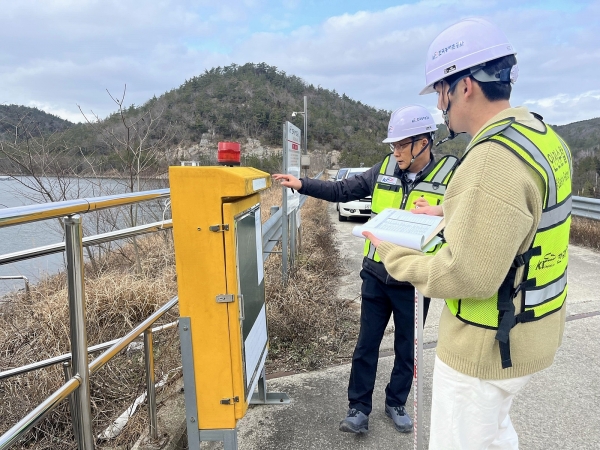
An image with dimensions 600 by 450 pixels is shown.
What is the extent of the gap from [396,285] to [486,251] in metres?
1.35

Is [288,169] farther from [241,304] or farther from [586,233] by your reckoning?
[586,233]

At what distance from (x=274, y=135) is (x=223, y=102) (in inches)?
581

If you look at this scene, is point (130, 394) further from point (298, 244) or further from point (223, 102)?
point (223, 102)

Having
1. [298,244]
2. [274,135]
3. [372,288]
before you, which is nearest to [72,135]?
[298,244]

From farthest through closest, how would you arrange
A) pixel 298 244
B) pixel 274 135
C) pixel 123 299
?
pixel 274 135, pixel 298 244, pixel 123 299

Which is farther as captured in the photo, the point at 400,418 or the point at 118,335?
the point at 118,335

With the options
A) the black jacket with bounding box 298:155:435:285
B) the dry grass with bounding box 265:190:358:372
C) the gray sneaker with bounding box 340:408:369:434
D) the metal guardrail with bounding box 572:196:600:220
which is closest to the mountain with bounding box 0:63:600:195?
the dry grass with bounding box 265:190:358:372

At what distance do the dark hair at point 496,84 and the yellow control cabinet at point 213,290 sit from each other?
979mm

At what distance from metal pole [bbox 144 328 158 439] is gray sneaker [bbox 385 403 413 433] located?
4.94ft

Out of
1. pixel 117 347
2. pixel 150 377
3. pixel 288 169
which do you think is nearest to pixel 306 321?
pixel 288 169

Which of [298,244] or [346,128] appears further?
[346,128]

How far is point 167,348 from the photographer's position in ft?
10.0

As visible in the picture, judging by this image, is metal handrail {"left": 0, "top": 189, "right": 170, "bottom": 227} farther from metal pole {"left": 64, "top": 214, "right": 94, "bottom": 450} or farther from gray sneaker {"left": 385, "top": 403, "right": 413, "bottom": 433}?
gray sneaker {"left": 385, "top": 403, "right": 413, "bottom": 433}

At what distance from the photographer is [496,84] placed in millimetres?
1479
